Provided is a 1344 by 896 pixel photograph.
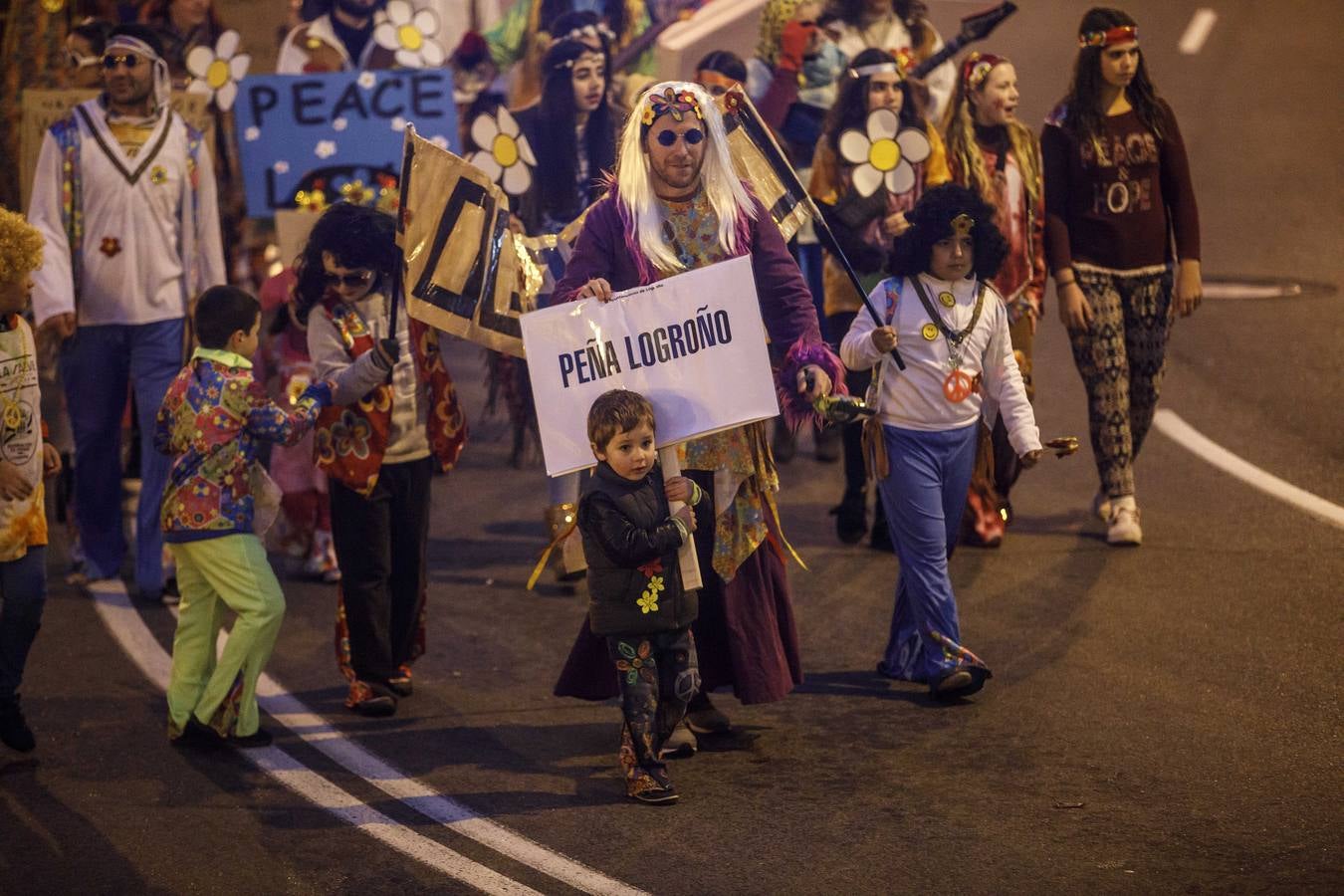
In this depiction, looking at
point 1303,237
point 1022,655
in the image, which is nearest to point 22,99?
point 1022,655

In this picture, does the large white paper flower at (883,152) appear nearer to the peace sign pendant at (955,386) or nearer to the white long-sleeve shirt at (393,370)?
the peace sign pendant at (955,386)

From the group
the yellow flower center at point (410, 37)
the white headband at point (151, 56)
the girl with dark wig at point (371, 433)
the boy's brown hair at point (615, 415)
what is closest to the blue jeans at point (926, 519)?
the boy's brown hair at point (615, 415)

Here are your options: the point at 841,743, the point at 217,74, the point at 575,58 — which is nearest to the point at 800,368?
the point at 841,743

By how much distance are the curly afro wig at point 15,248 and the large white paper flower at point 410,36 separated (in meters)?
4.61

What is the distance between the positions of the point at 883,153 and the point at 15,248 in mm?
4276

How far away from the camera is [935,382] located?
7398mm

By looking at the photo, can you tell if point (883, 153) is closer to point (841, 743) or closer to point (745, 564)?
point (745, 564)

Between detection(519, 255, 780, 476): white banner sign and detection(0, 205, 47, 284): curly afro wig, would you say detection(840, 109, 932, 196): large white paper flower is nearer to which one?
detection(519, 255, 780, 476): white banner sign

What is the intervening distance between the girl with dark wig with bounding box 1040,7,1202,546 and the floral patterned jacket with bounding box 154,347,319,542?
13.4 ft

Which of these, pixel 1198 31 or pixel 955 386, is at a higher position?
pixel 1198 31

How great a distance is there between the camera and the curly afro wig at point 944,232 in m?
7.33

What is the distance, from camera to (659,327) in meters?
6.51

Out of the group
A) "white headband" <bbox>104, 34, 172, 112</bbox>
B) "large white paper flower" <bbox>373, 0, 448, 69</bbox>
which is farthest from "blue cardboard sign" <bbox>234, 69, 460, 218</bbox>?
"white headband" <bbox>104, 34, 172, 112</bbox>

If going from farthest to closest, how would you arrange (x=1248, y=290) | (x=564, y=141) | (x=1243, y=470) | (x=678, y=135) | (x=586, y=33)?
(x=1248, y=290) < (x=1243, y=470) < (x=586, y=33) < (x=564, y=141) < (x=678, y=135)
